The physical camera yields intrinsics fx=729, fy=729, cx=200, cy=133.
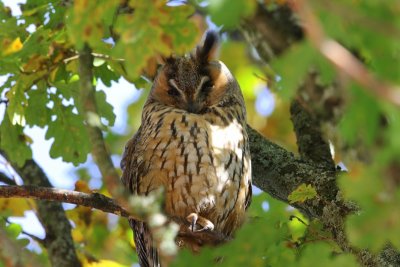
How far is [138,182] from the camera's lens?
364 cm

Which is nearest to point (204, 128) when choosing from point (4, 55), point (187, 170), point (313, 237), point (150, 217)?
point (187, 170)

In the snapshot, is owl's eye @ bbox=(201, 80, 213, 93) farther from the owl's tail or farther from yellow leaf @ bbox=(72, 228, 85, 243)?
yellow leaf @ bbox=(72, 228, 85, 243)

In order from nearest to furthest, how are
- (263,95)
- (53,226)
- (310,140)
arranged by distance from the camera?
(310,140)
(53,226)
(263,95)

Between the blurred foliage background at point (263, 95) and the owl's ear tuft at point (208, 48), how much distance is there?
40cm

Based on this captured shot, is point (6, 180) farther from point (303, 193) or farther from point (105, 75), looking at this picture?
point (303, 193)

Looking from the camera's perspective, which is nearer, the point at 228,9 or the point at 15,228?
the point at 228,9

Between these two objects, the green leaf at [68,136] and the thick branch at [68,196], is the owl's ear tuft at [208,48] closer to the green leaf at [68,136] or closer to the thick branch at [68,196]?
the green leaf at [68,136]

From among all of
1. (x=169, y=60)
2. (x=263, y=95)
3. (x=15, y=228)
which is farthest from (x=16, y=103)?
(x=263, y=95)

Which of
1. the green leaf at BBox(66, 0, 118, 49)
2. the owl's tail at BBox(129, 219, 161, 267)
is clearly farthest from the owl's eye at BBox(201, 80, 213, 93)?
the green leaf at BBox(66, 0, 118, 49)

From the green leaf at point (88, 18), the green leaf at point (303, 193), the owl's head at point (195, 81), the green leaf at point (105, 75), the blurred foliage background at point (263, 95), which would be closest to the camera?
the blurred foliage background at point (263, 95)

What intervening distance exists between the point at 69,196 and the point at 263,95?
308 cm

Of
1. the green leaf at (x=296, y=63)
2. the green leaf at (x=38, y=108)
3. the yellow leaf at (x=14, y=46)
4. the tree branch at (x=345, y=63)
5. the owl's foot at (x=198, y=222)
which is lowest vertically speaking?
the owl's foot at (x=198, y=222)

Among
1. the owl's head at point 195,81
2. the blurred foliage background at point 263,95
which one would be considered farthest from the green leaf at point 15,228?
the owl's head at point 195,81

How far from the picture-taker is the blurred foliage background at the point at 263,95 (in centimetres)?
146
